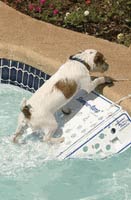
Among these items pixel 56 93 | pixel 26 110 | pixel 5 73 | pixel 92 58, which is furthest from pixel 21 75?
pixel 26 110

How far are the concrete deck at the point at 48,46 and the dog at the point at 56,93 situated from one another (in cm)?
31

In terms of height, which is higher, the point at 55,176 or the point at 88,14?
the point at 88,14

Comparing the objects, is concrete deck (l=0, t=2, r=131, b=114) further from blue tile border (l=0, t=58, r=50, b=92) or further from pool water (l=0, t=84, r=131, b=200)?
pool water (l=0, t=84, r=131, b=200)

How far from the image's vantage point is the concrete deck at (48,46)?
728 centimetres

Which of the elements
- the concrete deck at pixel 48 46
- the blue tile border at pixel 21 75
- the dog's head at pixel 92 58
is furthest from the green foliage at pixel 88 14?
A: the dog's head at pixel 92 58

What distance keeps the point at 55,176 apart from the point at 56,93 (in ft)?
2.58

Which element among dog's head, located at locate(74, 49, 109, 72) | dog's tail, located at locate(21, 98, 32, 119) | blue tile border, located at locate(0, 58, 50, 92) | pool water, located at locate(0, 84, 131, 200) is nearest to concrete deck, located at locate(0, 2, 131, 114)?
blue tile border, located at locate(0, 58, 50, 92)

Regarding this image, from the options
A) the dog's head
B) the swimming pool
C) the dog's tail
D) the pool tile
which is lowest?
the pool tile

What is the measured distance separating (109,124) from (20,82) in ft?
5.30

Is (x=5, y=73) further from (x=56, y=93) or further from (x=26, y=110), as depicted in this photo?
(x=26, y=110)

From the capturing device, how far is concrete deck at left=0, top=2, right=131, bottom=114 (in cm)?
728

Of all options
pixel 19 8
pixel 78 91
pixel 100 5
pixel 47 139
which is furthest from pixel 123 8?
pixel 47 139

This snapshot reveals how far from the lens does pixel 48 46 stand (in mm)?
7672

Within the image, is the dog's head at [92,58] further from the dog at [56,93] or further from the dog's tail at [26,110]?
the dog's tail at [26,110]
